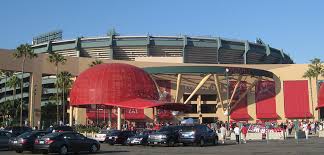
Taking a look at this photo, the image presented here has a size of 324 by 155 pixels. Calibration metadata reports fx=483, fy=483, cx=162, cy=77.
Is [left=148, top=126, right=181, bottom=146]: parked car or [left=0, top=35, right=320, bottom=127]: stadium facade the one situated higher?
[left=0, top=35, right=320, bottom=127]: stadium facade

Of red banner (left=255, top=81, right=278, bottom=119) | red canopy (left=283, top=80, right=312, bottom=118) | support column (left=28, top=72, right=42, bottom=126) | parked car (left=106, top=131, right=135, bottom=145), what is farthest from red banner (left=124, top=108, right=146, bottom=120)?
parked car (left=106, top=131, right=135, bottom=145)

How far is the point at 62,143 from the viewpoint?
2592 cm

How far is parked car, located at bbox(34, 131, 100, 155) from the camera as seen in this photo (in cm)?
2553

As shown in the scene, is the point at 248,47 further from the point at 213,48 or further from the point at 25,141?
the point at 25,141

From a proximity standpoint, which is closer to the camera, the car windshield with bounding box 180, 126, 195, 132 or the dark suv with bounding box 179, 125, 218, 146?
the dark suv with bounding box 179, 125, 218, 146

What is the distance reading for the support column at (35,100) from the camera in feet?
278

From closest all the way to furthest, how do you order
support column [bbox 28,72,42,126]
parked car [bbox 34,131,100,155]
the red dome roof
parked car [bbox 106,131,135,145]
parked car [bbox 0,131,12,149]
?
parked car [bbox 34,131,100,155] → parked car [bbox 0,131,12,149] → parked car [bbox 106,131,135,145] → the red dome roof → support column [bbox 28,72,42,126]

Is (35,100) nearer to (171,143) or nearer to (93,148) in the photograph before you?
(171,143)

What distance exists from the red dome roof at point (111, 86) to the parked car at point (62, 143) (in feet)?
93.6

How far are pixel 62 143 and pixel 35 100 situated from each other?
208ft

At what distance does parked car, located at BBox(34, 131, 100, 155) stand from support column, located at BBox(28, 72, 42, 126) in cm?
5989

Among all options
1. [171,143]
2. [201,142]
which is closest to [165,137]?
[171,143]

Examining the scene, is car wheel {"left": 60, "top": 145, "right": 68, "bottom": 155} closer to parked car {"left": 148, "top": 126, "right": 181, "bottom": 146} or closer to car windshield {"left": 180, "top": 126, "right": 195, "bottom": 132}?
parked car {"left": 148, "top": 126, "right": 181, "bottom": 146}

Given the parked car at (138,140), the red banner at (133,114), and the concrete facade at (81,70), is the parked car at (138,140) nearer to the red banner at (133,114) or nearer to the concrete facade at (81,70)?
the concrete facade at (81,70)
